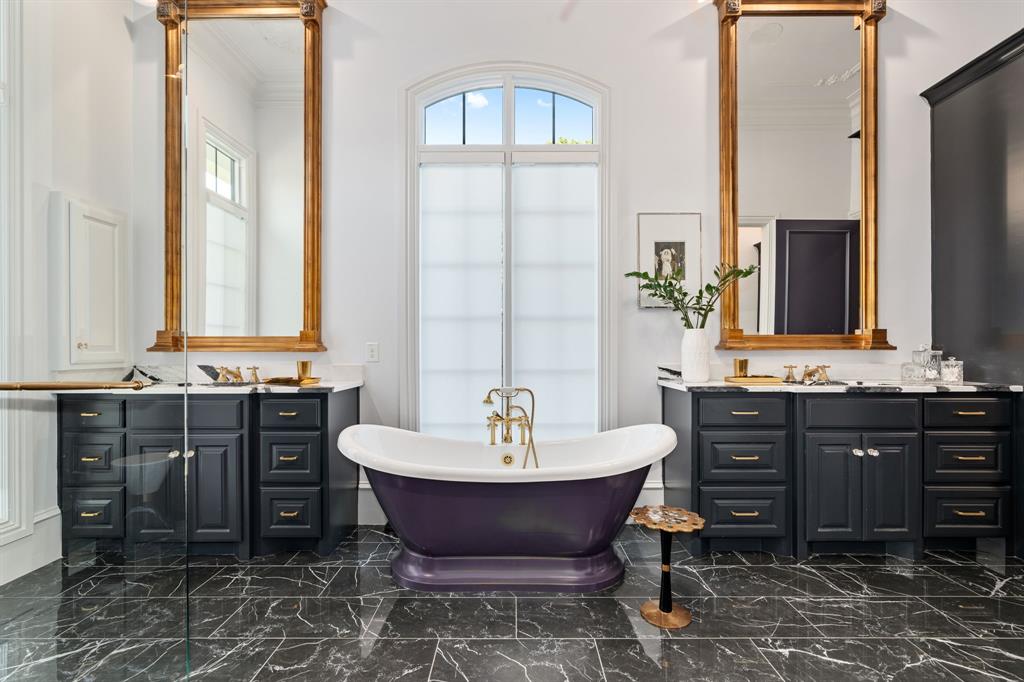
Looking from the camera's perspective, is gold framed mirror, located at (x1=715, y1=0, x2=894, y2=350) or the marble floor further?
gold framed mirror, located at (x1=715, y1=0, x2=894, y2=350)

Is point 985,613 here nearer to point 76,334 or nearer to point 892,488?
point 892,488

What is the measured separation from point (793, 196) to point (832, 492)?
5.34ft

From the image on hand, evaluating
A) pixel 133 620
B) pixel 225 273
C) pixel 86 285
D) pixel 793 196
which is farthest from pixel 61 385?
pixel 793 196

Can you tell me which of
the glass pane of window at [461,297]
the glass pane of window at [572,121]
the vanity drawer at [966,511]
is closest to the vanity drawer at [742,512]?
the vanity drawer at [966,511]

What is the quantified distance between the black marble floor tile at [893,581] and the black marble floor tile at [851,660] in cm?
40

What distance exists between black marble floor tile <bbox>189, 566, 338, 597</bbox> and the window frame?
0.95 m

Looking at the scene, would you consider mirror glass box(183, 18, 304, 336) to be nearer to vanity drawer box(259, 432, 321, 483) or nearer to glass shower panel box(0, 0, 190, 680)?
vanity drawer box(259, 432, 321, 483)

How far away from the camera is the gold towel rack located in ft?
2.93

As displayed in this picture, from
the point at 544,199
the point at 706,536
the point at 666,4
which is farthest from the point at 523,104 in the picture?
the point at 706,536

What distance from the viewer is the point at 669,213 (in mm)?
3043

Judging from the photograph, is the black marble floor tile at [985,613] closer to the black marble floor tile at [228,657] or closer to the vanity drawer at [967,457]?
the vanity drawer at [967,457]

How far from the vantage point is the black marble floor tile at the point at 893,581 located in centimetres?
218

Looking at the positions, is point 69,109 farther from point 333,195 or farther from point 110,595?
point 333,195

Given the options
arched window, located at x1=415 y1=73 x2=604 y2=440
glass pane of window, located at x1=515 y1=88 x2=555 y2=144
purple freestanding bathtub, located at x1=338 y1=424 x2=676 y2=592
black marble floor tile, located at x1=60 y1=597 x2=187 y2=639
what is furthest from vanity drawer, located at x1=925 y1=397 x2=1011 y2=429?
black marble floor tile, located at x1=60 y1=597 x2=187 y2=639
